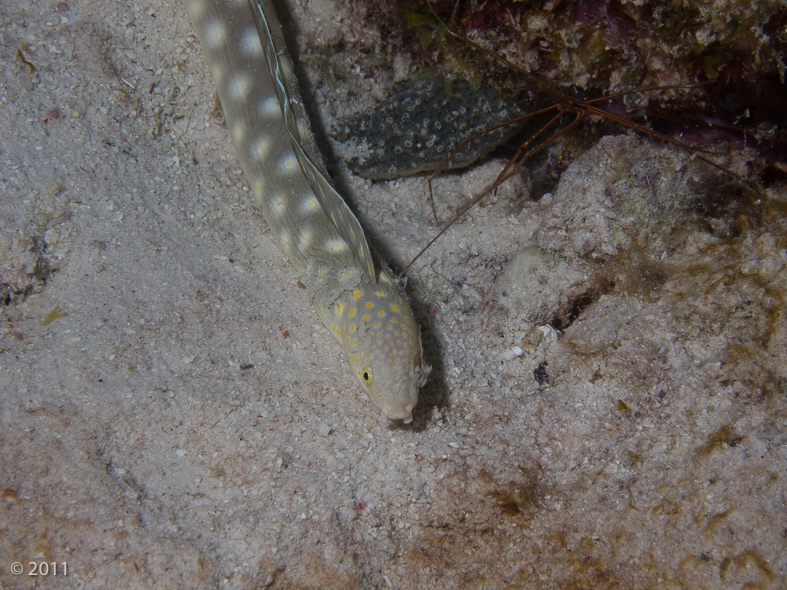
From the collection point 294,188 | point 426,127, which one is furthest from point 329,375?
point 426,127

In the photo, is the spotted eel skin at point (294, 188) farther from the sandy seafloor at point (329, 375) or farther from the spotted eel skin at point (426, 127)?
the spotted eel skin at point (426, 127)

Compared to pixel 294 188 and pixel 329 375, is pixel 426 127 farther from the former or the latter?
pixel 329 375

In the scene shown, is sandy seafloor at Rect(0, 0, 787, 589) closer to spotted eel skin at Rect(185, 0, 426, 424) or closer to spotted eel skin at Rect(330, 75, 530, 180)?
spotted eel skin at Rect(185, 0, 426, 424)

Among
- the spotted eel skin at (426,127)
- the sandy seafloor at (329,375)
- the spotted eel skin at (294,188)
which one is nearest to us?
the sandy seafloor at (329,375)

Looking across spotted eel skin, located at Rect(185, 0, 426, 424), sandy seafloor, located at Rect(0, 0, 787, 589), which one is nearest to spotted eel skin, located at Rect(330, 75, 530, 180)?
spotted eel skin, located at Rect(185, 0, 426, 424)

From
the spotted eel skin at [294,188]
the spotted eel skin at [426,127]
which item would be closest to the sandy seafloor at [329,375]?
the spotted eel skin at [294,188]
